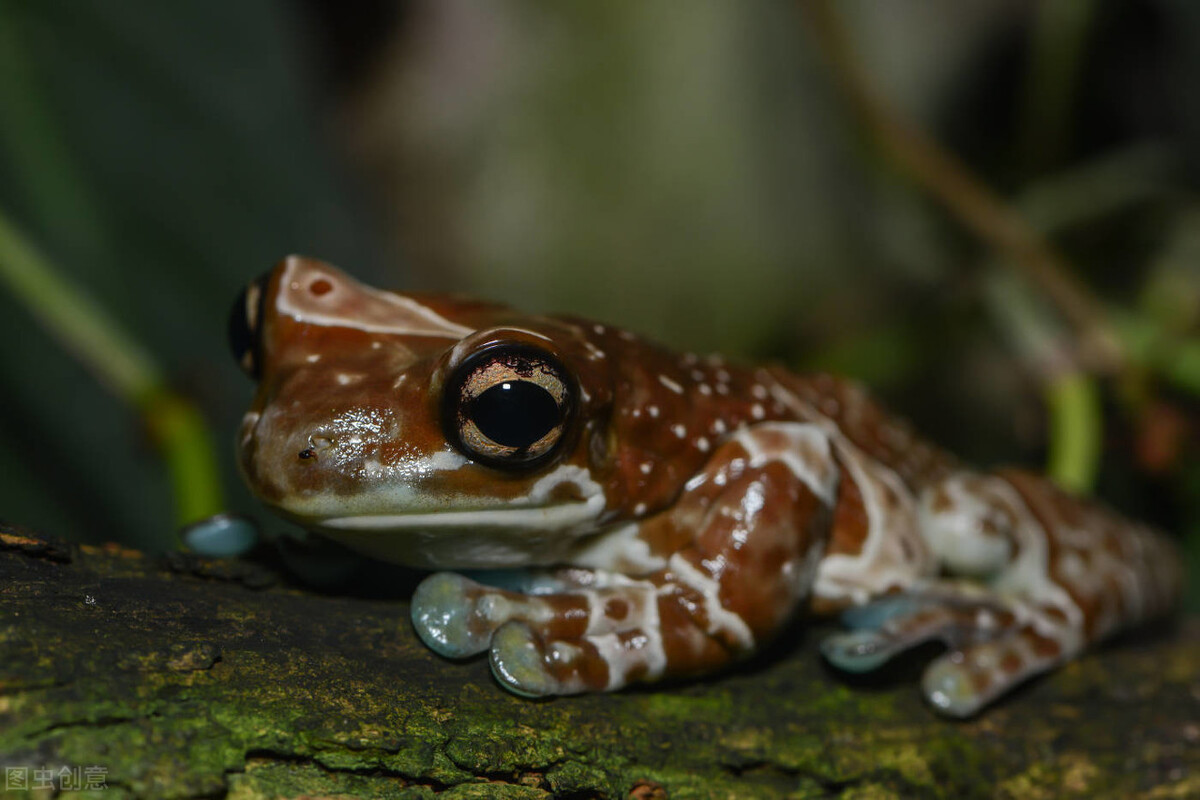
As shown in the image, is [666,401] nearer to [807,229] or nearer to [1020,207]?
[1020,207]

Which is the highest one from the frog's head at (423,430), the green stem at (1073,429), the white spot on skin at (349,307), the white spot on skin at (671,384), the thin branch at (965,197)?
the thin branch at (965,197)

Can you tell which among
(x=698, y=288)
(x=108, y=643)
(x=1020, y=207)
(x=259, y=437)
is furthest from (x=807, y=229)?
(x=108, y=643)

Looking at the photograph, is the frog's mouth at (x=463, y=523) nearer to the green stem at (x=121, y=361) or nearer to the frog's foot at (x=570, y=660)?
the frog's foot at (x=570, y=660)

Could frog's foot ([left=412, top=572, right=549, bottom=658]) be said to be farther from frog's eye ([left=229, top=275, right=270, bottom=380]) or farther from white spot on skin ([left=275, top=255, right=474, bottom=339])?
frog's eye ([left=229, top=275, right=270, bottom=380])

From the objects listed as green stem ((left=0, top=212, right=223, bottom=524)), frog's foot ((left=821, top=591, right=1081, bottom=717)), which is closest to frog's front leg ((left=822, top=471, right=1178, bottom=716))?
frog's foot ((left=821, top=591, right=1081, bottom=717))

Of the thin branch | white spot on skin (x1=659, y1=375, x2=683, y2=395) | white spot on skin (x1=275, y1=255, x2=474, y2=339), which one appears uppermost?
the thin branch

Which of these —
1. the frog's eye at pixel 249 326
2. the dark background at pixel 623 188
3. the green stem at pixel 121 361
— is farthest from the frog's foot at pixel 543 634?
the dark background at pixel 623 188

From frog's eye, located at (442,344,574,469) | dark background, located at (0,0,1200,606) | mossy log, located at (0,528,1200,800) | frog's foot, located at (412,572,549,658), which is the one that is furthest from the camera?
dark background, located at (0,0,1200,606)
